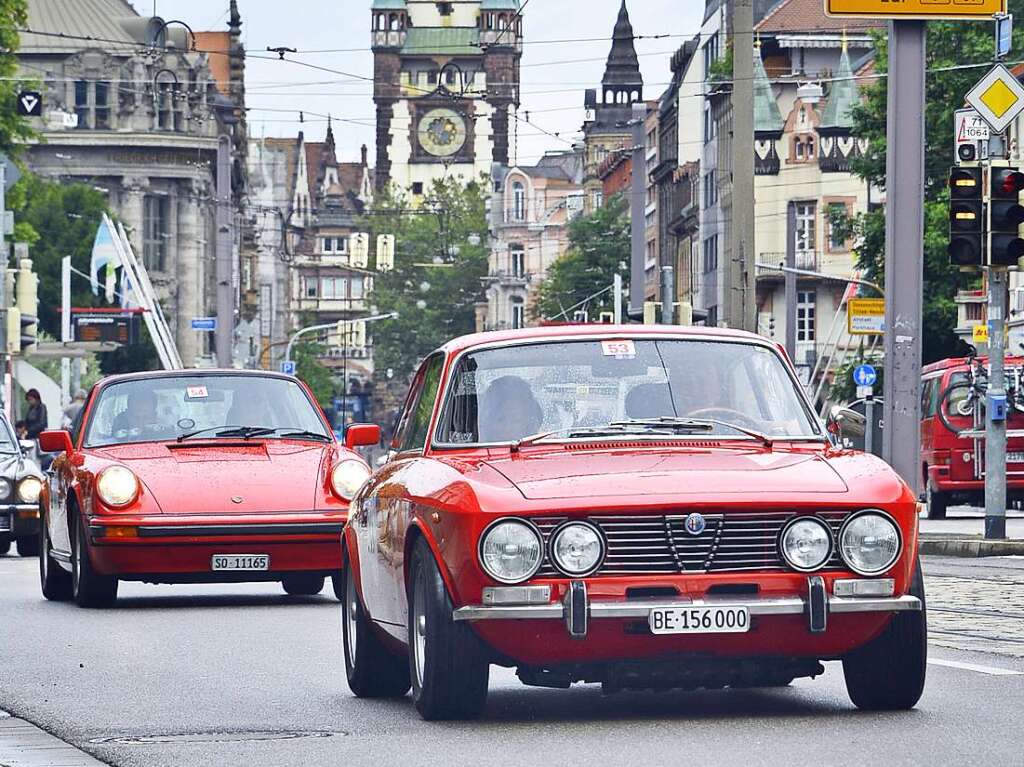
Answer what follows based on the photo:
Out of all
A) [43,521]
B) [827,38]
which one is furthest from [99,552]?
[827,38]

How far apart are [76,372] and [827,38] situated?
35.3 m

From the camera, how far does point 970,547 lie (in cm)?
2445

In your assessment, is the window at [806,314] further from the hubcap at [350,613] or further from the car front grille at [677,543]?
the car front grille at [677,543]

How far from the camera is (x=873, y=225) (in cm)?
6238

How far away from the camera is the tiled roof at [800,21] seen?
318 feet

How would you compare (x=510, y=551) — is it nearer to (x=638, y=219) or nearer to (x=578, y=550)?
(x=578, y=550)

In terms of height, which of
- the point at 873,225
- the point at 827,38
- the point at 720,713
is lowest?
the point at 720,713

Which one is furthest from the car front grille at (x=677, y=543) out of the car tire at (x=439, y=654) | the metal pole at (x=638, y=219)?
the metal pole at (x=638, y=219)

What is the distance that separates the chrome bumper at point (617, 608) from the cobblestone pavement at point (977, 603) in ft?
12.4

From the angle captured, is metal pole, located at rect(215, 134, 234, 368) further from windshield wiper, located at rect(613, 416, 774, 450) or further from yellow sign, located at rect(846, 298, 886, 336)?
windshield wiper, located at rect(613, 416, 774, 450)

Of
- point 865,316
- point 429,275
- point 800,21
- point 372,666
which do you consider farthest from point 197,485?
point 429,275

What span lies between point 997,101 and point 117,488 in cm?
1123

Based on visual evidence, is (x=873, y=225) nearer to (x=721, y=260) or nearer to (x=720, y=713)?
(x=721, y=260)

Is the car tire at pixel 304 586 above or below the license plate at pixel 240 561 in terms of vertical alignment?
below
